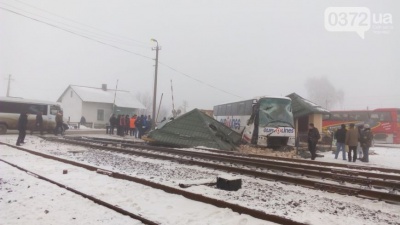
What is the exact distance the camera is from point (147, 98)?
440 ft

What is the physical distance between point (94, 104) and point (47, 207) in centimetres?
4242

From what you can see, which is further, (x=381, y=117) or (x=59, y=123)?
(x=381, y=117)

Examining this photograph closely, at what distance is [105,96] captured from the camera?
4862cm

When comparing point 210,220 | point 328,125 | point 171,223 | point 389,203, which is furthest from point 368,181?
point 328,125

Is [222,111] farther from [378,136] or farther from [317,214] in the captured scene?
[317,214]

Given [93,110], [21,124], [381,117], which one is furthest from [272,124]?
[93,110]

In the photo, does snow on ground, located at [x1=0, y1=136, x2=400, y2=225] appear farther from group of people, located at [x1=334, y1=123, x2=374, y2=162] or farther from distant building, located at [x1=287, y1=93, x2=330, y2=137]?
distant building, located at [x1=287, y1=93, x2=330, y2=137]

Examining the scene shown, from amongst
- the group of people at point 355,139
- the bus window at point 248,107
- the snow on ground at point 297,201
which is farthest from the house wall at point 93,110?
the snow on ground at point 297,201

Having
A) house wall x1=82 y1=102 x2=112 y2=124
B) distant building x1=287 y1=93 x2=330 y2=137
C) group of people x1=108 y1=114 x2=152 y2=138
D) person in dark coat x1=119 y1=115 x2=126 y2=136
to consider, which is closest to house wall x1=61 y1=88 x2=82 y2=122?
house wall x1=82 y1=102 x2=112 y2=124

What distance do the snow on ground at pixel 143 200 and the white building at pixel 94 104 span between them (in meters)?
37.2

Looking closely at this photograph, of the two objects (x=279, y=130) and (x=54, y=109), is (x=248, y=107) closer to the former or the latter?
(x=279, y=130)

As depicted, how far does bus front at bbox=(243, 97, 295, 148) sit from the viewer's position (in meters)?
17.5

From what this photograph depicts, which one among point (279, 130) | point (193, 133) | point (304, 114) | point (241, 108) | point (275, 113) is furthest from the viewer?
point (304, 114)

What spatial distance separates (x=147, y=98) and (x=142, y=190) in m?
129
